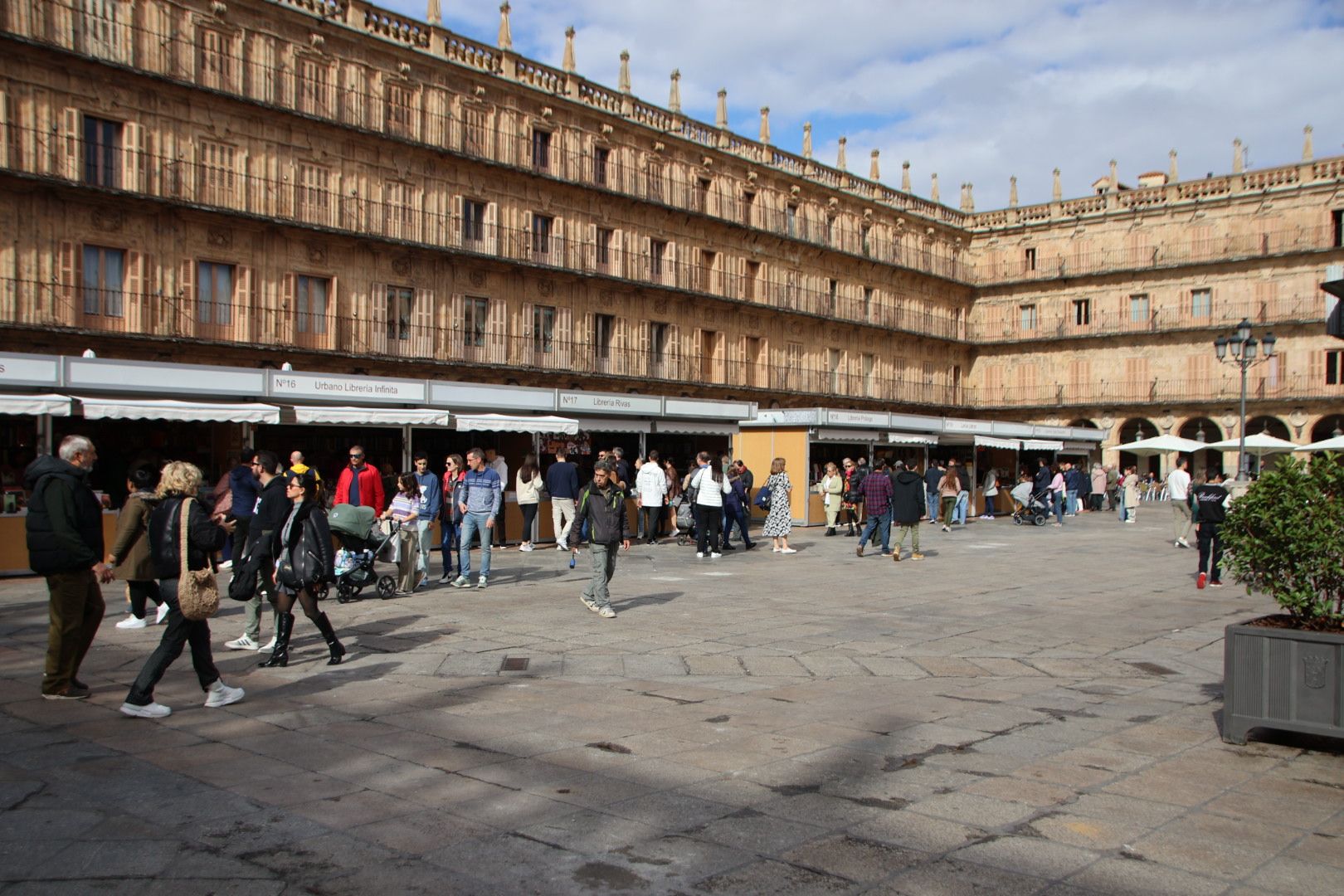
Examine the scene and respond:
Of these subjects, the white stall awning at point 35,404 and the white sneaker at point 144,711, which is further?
the white stall awning at point 35,404

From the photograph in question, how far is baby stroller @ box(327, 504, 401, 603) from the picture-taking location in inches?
450

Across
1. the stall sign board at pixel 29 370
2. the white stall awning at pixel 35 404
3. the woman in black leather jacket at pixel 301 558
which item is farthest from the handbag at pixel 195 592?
the stall sign board at pixel 29 370

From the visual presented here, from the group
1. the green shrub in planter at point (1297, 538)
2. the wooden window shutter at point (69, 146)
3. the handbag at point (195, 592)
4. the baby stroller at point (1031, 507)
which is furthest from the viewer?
the baby stroller at point (1031, 507)

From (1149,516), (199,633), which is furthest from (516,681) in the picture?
(1149,516)

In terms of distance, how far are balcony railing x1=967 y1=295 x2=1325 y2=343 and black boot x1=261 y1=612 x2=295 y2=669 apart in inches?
1802

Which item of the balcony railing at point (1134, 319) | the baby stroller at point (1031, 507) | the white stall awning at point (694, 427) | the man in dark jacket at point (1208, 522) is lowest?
the baby stroller at point (1031, 507)

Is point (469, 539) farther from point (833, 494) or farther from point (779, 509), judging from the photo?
point (833, 494)

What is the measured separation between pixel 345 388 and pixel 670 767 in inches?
546

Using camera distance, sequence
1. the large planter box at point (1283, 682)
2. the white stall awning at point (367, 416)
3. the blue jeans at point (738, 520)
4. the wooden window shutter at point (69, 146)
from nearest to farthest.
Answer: the large planter box at point (1283, 682) → the white stall awning at point (367, 416) → the blue jeans at point (738, 520) → the wooden window shutter at point (69, 146)

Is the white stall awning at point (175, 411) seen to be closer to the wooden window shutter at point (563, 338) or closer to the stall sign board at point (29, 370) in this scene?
the stall sign board at point (29, 370)

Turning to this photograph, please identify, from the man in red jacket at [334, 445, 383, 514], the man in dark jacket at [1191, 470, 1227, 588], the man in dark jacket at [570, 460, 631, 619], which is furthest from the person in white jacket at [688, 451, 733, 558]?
the man in dark jacket at [1191, 470, 1227, 588]

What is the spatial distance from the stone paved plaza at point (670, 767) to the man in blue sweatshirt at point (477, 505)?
8.31ft

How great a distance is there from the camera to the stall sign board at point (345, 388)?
17.4 meters

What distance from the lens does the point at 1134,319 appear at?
51938 mm
